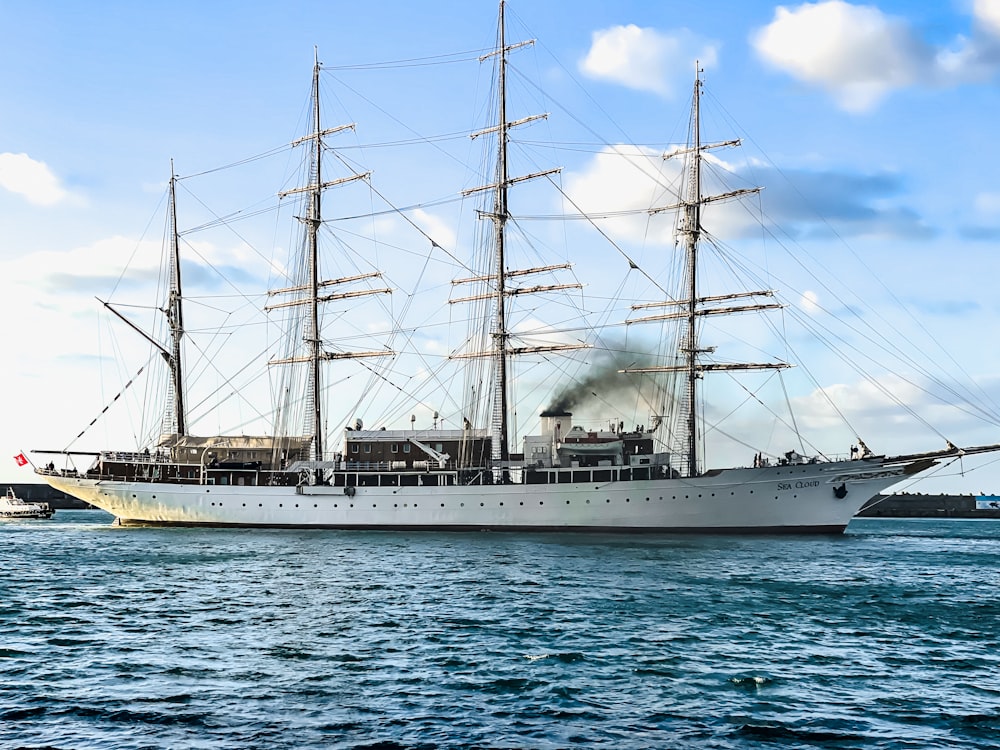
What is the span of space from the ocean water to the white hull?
16.7 m

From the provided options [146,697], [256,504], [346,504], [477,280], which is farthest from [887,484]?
[146,697]

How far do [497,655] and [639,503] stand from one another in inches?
1484

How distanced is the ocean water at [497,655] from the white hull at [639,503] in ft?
54.9

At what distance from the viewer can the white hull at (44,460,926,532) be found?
55375 millimetres

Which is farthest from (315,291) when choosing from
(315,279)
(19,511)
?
(19,511)

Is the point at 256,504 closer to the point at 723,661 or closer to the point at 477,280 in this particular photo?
the point at 477,280

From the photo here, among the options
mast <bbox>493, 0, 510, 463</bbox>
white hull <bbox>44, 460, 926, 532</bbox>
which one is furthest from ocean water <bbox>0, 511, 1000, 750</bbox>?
mast <bbox>493, 0, 510, 463</bbox>

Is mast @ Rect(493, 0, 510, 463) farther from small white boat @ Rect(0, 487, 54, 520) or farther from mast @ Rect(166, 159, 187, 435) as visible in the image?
small white boat @ Rect(0, 487, 54, 520)

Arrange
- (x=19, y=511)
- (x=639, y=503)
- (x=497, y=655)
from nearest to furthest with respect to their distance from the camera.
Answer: (x=497, y=655), (x=639, y=503), (x=19, y=511)

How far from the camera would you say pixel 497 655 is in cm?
1894

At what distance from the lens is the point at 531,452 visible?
6347cm

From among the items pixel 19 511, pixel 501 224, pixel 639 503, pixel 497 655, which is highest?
pixel 501 224

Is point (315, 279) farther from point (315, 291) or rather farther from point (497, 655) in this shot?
point (497, 655)

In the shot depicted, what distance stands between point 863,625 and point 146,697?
17.7 meters
